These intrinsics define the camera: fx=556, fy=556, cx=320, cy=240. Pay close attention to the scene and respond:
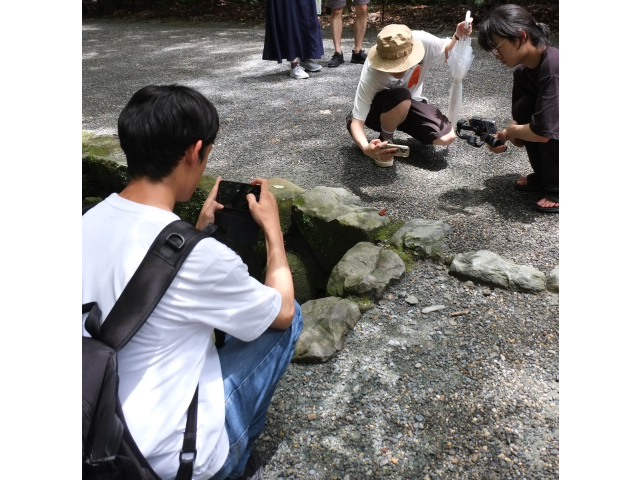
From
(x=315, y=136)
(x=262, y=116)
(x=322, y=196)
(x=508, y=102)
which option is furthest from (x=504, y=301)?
(x=262, y=116)

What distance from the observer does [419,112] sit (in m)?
3.46

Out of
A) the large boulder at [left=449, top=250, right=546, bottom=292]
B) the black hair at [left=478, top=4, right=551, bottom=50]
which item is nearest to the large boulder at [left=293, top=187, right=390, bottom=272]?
the large boulder at [left=449, top=250, right=546, bottom=292]

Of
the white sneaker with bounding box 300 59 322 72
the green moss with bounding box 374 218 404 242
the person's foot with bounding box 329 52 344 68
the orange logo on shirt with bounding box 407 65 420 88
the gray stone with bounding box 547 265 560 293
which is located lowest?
the green moss with bounding box 374 218 404 242

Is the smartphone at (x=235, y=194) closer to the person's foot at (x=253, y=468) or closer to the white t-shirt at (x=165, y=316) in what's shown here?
Result: the white t-shirt at (x=165, y=316)

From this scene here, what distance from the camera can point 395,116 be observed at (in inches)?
135

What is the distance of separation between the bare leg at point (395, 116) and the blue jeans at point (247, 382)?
83.1 inches

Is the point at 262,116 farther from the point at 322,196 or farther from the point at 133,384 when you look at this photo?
the point at 133,384

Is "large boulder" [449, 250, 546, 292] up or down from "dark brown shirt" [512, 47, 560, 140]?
down

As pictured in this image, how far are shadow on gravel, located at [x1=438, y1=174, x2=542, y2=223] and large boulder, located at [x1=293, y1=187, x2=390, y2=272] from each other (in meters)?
0.46

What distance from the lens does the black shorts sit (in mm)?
3391

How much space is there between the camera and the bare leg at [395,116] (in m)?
3.37

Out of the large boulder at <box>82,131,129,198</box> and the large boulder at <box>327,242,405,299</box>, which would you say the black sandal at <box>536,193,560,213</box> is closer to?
the large boulder at <box>327,242,405,299</box>

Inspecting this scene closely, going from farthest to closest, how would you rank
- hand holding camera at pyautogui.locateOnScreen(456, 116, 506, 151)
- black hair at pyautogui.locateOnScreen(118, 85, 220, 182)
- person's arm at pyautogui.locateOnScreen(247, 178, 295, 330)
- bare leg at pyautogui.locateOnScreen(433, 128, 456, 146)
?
1. bare leg at pyautogui.locateOnScreen(433, 128, 456, 146)
2. hand holding camera at pyautogui.locateOnScreen(456, 116, 506, 151)
3. person's arm at pyautogui.locateOnScreen(247, 178, 295, 330)
4. black hair at pyautogui.locateOnScreen(118, 85, 220, 182)

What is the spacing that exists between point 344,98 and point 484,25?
2.36 m
